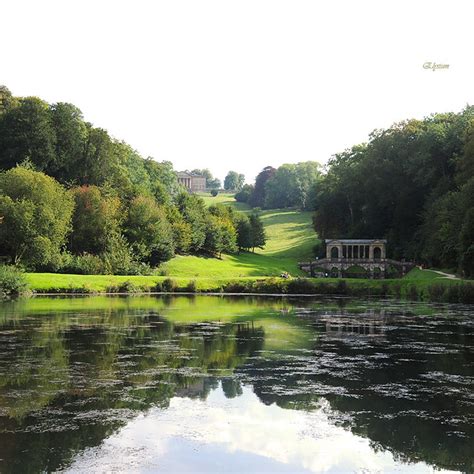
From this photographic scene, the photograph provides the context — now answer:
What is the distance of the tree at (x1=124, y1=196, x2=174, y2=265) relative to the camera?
92.4 metres

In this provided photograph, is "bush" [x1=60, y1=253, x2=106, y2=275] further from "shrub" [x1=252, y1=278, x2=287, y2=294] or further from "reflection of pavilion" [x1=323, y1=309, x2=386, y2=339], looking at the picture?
"reflection of pavilion" [x1=323, y1=309, x2=386, y2=339]

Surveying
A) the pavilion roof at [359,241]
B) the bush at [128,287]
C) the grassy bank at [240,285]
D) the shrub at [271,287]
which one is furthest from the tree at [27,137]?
the pavilion roof at [359,241]

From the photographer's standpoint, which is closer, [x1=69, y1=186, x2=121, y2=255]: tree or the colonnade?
[x1=69, y1=186, x2=121, y2=255]: tree

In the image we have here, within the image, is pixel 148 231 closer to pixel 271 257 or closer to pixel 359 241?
pixel 359 241

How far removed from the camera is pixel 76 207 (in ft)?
287

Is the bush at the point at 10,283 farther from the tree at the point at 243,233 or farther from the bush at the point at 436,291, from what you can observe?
the tree at the point at 243,233

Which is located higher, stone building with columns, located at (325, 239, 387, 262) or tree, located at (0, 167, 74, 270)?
tree, located at (0, 167, 74, 270)

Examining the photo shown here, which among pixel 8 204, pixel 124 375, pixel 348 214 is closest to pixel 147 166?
pixel 348 214

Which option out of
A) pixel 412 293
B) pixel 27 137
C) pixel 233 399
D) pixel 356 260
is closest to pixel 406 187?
pixel 356 260

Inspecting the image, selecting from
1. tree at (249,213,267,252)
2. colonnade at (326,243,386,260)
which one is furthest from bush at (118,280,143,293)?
tree at (249,213,267,252)

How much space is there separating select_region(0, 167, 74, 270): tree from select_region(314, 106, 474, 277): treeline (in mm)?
42990

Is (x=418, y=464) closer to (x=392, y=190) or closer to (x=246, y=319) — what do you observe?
(x=246, y=319)

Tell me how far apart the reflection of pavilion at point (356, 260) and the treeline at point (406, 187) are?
3088 mm

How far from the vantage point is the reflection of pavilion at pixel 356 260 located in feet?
351
